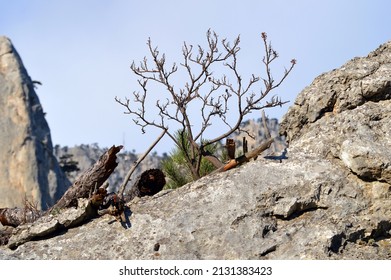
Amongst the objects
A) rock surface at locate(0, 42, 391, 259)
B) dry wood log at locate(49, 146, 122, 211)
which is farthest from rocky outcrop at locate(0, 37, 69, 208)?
rock surface at locate(0, 42, 391, 259)

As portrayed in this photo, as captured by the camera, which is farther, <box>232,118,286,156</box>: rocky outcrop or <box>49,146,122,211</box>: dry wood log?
<box>232,118,286,156</box>: rocky outcrop

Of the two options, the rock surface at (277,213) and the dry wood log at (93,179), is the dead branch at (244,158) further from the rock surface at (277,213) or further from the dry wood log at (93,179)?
the dry wood log at (93,179)

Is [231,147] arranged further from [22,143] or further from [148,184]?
[22,143]

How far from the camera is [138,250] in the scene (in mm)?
9836

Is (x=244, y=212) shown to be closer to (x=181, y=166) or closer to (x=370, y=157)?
(x=370, y=157)

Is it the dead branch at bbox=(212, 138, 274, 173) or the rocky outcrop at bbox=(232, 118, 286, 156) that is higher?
the rocky outcrop at bbox=(232, 118, 286, 156)

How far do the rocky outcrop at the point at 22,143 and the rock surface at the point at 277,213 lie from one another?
110ft

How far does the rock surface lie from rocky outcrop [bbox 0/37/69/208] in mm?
33546

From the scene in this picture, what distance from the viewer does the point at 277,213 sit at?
1002cm

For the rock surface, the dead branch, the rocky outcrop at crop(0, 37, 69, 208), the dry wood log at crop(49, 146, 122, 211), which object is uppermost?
the rocky outcrop at crop(0, 37, 69, 208)

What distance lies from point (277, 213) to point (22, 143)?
37877 millimetres

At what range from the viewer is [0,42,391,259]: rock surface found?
382 inches

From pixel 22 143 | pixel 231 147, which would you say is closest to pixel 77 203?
pixel 231 147

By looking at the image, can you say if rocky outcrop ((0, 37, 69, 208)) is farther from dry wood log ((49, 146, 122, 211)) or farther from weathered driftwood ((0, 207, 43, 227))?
dry wood log ((49, 146, 122, 211))
